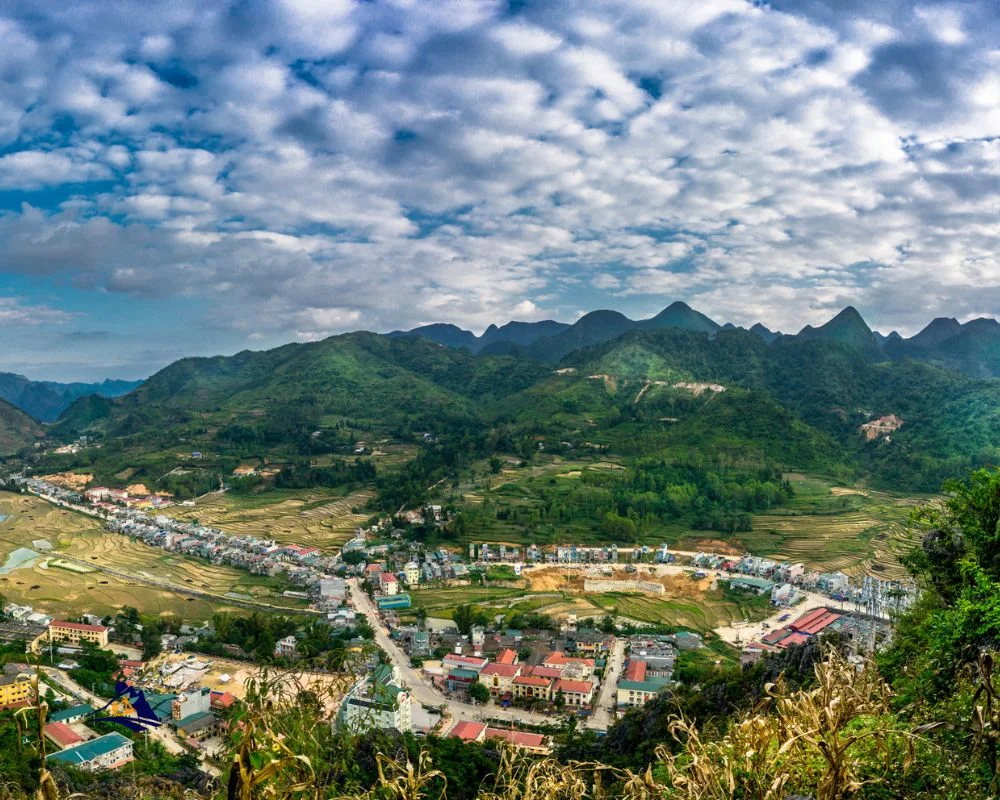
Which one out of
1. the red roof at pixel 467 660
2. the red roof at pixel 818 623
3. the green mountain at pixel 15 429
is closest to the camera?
the red roof at pixel 467 660

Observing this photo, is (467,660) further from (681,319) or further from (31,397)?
(31,397)

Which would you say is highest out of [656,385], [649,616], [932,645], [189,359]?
[189,359]

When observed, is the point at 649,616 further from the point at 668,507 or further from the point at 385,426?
the point at 385,426

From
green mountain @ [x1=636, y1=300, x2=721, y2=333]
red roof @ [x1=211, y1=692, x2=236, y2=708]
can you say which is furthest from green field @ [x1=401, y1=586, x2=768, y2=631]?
green mountain @ [x1=636, y1=300, x2=721, y2=333]

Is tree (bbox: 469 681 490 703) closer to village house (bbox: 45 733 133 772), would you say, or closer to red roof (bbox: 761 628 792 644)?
village house (bbox: 45 733 133 772)

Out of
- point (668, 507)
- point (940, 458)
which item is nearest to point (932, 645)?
point (668, 507)

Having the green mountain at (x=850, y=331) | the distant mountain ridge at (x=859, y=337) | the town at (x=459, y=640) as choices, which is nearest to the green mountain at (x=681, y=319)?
the distant mountain ridge at (x=859, y=337)

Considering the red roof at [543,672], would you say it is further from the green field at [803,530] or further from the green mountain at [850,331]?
the green mountain at [850,331]
